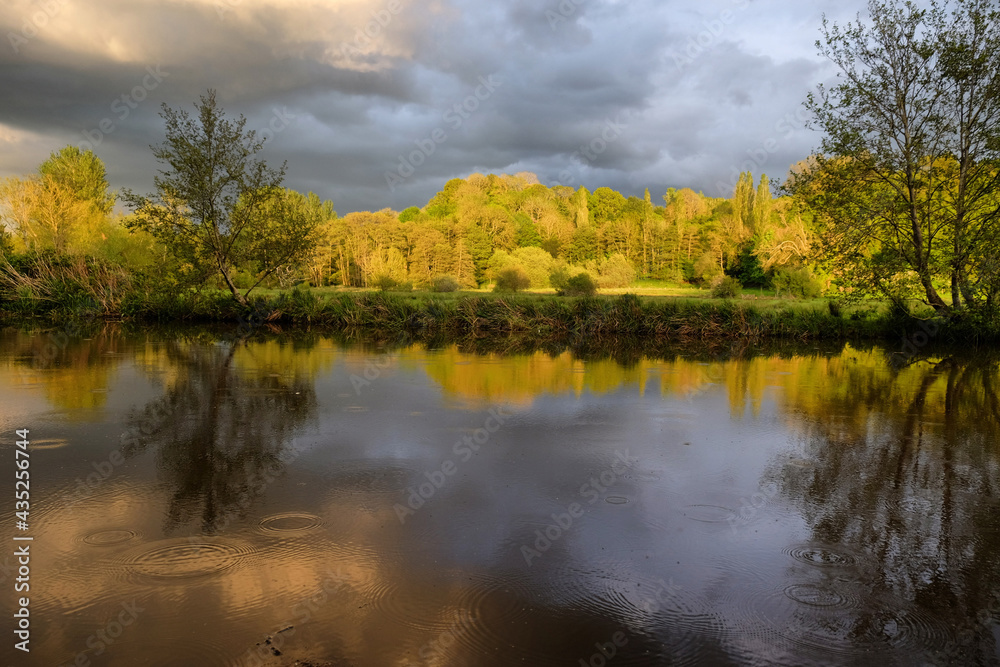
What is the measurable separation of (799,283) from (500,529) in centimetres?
3661

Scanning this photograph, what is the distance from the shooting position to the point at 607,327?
23.4 metres

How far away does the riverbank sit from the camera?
22.4 metres

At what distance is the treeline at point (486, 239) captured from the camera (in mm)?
40688

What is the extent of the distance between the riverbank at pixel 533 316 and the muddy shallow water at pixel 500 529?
42.1 ft

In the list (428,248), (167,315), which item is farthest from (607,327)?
(428,248)

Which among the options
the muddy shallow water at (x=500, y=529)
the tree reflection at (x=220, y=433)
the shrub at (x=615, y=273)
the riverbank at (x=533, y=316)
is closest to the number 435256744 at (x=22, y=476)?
the muddy shallow water at (x=500, y=529)

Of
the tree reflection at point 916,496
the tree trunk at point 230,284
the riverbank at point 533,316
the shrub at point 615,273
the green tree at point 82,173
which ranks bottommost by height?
the tree reflection at point 916,496

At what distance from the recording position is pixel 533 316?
2422cm

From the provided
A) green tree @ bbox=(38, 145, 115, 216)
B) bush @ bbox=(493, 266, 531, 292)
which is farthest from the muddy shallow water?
green tree @ bbox=(38, 145, 115, 216)

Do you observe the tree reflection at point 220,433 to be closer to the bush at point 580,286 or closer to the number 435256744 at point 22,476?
A: the number 435256744 at point 22,476

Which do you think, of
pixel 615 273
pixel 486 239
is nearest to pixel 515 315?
pixel 615 273

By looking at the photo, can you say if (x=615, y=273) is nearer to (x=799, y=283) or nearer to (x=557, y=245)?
(x=557, y=245)

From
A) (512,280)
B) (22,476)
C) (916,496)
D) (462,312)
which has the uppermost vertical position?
(512,280)

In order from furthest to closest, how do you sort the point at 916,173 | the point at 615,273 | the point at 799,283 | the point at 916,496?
the point at 615,273, the point at 799,283, the point at 916,173, the point at 916,496
